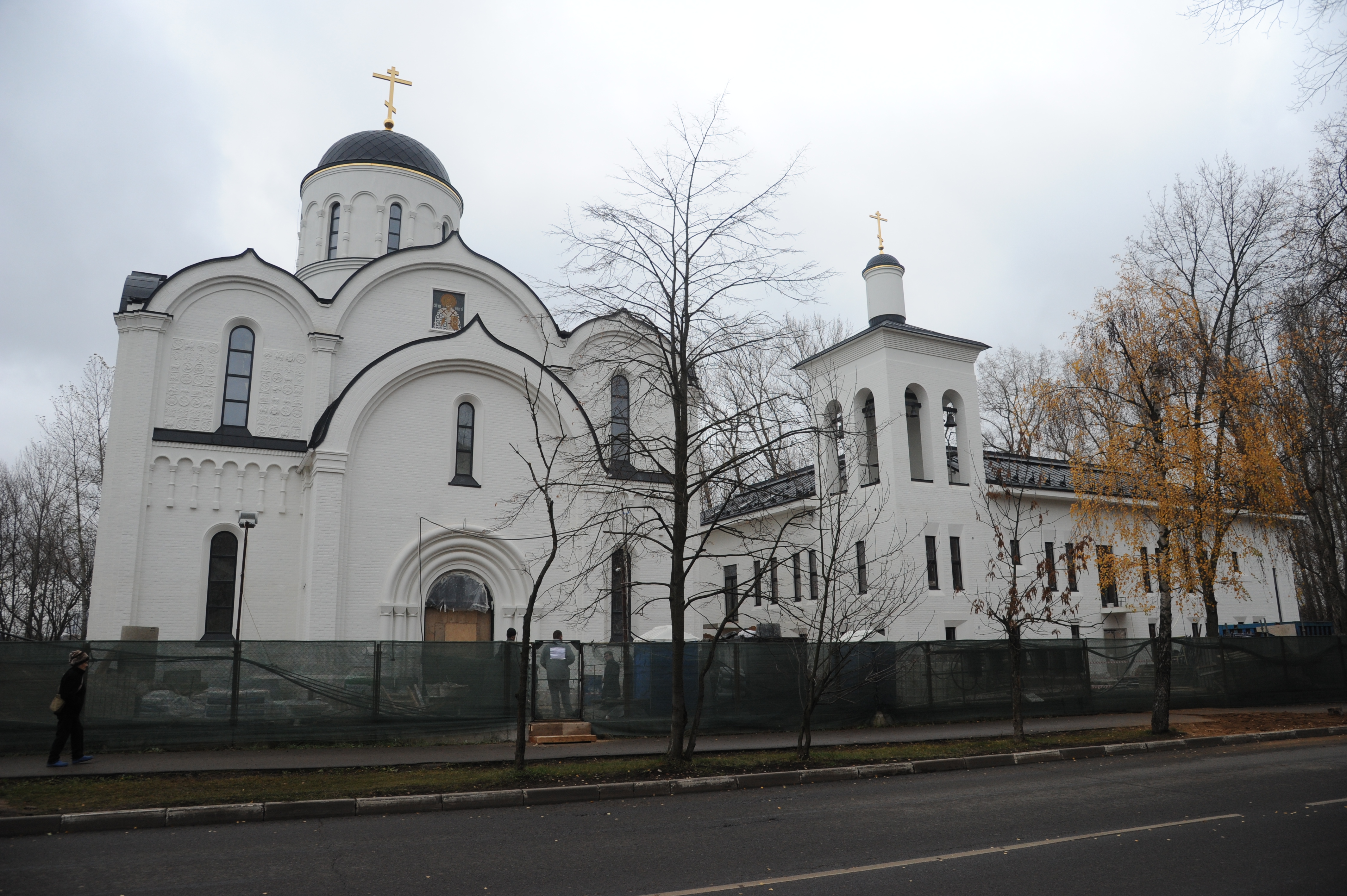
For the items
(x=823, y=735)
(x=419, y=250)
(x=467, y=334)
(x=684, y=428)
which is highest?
(x=419, y=250)

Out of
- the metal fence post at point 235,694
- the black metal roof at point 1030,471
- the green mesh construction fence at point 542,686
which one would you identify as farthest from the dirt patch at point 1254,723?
the metal fence post at point 235,694

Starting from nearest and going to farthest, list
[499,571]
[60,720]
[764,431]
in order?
[60,720] < [764,431] < [499,571]

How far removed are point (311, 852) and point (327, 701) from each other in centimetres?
799

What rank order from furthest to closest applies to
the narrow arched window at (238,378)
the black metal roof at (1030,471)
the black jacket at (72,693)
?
the black metal roof at (1030,471)
the narrow arched window at (238,378)
the black jacket at (72,693)

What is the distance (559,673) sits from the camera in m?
16.5

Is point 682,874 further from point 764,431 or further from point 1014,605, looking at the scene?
point 1014,605

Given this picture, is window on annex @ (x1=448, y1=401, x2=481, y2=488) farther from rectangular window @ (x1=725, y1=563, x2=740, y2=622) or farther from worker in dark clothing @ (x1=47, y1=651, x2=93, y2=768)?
worker in dark clothing @ (x1=47, y1=651, x2=93, y2=768)

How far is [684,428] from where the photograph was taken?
12.8 m

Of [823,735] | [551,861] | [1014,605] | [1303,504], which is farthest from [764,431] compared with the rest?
[1303,504]

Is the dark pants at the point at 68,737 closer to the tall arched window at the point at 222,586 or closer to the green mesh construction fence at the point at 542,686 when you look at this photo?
the green mesh construction fence at the point at 542,686

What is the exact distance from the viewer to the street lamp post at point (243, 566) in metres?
19.6

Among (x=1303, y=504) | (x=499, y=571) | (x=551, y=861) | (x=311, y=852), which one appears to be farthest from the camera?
(x=1303, y=504)

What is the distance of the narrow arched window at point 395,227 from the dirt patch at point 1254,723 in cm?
2572

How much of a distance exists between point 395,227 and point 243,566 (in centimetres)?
1388
